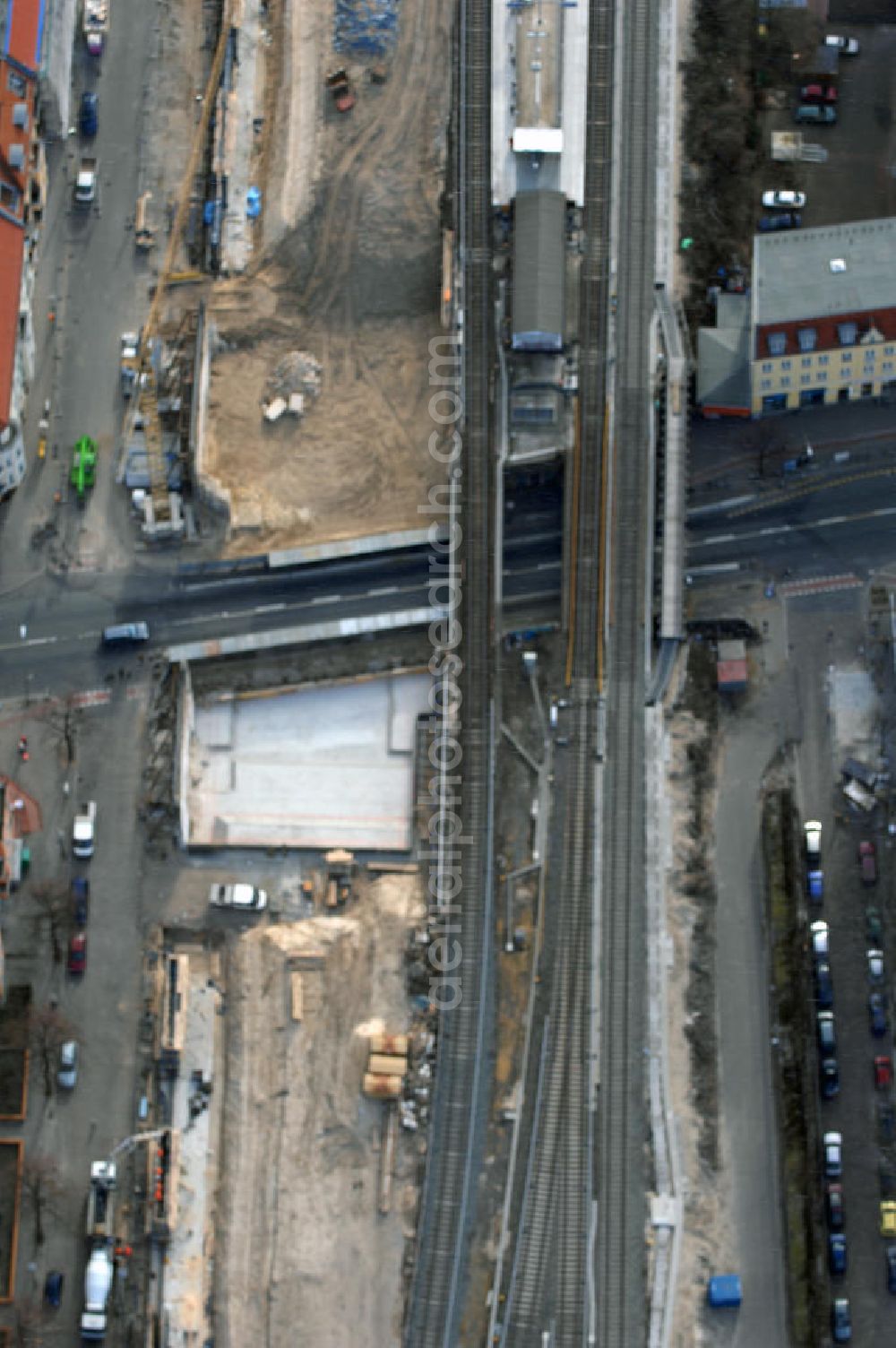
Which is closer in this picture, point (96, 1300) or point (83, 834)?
point (96, 1300)

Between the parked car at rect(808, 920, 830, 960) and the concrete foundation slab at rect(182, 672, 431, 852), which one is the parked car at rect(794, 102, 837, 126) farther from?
the parked car at rect(808, 920, 830, 960)

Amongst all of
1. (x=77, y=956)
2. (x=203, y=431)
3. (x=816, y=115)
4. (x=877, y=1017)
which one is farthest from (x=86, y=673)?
(x=816, y=115)

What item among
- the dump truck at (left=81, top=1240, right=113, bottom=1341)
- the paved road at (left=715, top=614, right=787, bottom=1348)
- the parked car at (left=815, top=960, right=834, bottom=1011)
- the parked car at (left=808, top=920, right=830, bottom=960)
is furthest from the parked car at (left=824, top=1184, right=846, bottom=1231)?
the dump truck at (left=81, top=1240, right=113, bottom=1341)

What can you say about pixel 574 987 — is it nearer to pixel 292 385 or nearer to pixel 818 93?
pixel 292 385

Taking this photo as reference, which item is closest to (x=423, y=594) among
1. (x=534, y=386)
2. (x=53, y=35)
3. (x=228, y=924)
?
(x=534, y=386)

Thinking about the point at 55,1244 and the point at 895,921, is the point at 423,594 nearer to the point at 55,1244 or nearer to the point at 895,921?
the point at 895,921
